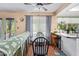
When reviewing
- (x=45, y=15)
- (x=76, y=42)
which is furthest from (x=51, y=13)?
(x=76, y=42)

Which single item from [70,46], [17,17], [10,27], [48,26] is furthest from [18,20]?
[70,46]

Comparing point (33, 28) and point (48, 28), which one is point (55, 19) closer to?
point (48, 28)

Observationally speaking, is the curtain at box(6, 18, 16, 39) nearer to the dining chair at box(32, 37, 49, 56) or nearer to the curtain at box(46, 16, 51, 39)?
the curtain at box(46, 16, 51, 39)

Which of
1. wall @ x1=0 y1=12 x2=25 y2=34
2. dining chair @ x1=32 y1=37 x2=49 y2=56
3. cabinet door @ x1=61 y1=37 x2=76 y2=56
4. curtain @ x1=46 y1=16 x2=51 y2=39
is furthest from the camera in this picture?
curtain @ x1=46 y1=16 x2=51 y2=39

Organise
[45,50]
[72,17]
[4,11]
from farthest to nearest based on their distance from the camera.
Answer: [72,17], [4,11], [45,50]

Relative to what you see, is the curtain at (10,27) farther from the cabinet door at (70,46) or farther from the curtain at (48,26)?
the cabinet door at (70,46)

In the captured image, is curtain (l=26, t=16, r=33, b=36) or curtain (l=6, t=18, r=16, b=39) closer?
curtain (l=6, t=18, r=16, b=39)

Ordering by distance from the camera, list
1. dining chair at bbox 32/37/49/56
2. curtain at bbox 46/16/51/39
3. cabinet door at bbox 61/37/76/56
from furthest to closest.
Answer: curtain at bbox 46/16/51/39, cabinet door at bbox 61/37/76/56, dining chair at bbox 32/37/49/56

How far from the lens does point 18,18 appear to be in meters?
9.07

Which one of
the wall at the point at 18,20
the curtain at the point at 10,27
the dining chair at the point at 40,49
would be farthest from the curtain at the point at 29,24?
the dining chair at the point at 40,49

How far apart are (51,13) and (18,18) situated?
2.12 metres

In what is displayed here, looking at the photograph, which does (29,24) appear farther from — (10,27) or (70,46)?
(70,46)

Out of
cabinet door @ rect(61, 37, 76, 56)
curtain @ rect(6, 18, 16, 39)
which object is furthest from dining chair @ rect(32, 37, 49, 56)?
curtain @ rect(6, 18, 16, 39)

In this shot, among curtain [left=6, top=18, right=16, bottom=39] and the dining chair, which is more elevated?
curtain [left=6, top=18, right=16, bottom=39]
